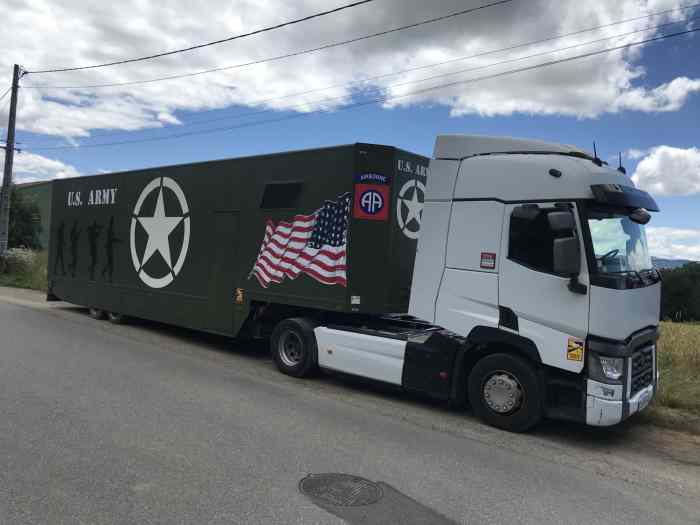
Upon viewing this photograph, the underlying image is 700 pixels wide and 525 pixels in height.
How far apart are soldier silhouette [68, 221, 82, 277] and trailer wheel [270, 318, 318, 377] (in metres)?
7.22

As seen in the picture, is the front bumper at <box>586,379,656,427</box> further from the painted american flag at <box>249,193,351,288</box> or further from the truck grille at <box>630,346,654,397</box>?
the painted american flag at <box>249,193,351,288</box>

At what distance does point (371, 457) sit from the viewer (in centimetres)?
501

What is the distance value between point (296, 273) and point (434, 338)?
2.42m

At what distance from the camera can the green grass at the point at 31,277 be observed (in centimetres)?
2134

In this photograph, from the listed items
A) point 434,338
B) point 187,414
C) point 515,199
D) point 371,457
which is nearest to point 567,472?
point 371,457

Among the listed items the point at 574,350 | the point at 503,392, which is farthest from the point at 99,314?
the point at 574,350

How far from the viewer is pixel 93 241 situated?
12781 millimetres

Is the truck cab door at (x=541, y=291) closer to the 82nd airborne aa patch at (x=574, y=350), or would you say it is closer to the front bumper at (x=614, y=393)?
the 82nd airborne aa patch at (x=574, y=350)

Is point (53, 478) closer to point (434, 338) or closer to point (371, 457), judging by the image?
point (371, 457)

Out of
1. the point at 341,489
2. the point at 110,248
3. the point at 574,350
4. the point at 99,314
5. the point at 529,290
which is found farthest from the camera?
the point at 99,314

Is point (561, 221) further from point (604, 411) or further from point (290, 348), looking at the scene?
point (290, 348)

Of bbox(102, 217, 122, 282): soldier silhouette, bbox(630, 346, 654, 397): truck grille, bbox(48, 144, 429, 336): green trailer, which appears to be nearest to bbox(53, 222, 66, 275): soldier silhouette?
bbox(48, 144, 429, 336): green trailer

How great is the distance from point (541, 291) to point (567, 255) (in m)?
0.53

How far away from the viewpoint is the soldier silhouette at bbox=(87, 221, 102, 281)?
1269cm
